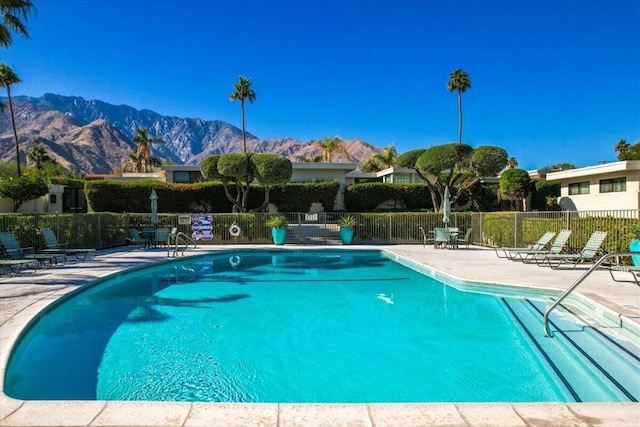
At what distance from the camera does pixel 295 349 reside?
18.6ft

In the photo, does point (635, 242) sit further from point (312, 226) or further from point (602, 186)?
point (602, 186)

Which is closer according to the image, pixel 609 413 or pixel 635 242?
pixel 609 413

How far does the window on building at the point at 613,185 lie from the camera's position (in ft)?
75.8

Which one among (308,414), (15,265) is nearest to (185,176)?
(15,265)

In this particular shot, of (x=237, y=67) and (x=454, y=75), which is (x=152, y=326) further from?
(x=454, y=75)

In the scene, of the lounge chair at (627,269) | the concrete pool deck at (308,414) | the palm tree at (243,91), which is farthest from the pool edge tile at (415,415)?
the palm tree at (243,91)

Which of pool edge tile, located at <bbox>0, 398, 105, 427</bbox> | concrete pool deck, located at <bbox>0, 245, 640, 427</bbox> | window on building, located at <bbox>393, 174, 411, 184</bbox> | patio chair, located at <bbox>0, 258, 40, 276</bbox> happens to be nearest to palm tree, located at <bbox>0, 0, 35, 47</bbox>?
patio chair, located at <bbox>0, 258, 40, 276</bbox>

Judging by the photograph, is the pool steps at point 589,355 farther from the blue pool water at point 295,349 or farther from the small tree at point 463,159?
the small tree at point 463,159

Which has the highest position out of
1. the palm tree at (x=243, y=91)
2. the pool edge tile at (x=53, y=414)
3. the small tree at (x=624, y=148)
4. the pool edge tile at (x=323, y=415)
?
the palm tree at (x=243, y=91)

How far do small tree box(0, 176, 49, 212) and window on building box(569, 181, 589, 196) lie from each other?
3633cm

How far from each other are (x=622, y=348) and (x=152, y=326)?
6700 millimetres

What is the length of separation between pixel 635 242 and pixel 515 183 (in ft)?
68.2

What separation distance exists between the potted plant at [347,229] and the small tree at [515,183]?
15.3 meters

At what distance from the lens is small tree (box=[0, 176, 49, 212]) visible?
89.7ft
